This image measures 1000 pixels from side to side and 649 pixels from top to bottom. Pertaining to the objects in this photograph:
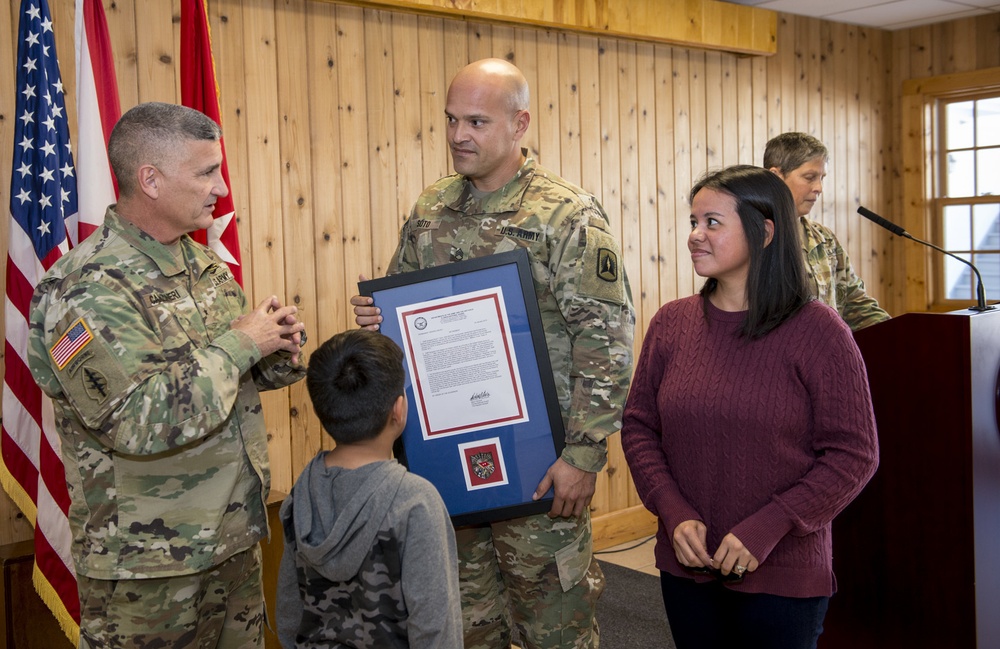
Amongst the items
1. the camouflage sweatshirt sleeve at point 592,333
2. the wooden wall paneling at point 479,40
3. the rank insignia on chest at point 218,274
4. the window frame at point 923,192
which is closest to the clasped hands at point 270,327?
the rank insignia on chest at point 218,274

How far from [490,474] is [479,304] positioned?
15.5 inches

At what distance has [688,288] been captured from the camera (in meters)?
5.06

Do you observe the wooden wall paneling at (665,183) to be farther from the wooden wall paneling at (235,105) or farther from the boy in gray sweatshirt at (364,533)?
the boy in gray sweatshirt at (364,533)

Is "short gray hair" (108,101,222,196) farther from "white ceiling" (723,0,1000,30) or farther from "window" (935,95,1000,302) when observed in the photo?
"window" (935,95,1000,302)

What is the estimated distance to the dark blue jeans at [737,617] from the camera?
1786 millimetres

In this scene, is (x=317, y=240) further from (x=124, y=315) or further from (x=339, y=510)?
(x=339, y=510)

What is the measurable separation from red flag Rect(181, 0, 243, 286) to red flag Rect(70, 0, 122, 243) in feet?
0.81

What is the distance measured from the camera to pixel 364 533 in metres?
1.59

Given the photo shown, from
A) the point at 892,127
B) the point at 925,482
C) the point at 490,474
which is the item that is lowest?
the point at 925,482

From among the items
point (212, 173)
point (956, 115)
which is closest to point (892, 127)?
point (956, 115)

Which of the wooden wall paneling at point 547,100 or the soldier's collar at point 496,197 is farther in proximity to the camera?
the wooden wall paneling at point 547,100

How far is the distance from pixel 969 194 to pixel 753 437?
5101 mm

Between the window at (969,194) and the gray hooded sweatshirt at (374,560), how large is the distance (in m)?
5.43

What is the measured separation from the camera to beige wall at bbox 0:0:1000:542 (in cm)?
330
